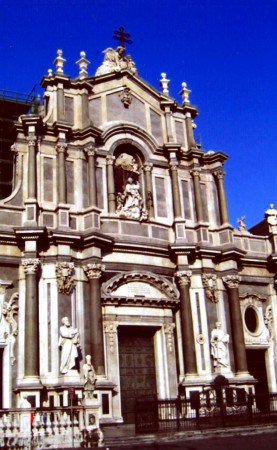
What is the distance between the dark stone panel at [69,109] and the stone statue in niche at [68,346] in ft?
26.4

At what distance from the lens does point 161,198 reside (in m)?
24.9

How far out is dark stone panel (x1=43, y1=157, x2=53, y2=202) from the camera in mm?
22500

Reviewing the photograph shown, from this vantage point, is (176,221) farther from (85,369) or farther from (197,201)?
(85,369)

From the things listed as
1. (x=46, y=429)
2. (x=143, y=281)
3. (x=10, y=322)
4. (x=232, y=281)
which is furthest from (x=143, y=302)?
(x=46, y=429)

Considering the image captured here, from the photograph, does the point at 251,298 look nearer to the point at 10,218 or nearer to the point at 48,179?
the point at 48,179

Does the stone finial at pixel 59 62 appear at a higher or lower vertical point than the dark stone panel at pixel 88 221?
higher

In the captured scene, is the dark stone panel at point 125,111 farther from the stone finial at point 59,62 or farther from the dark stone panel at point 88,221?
the dark stone panel at point 88,221

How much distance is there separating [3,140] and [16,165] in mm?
8131

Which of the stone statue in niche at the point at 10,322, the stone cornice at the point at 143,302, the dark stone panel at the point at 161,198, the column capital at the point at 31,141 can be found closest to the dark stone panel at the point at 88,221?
the stone cornice at the point at 143,302

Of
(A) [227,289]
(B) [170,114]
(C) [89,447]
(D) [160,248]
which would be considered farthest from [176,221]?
(C) [89,447]

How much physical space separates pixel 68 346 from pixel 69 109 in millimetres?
9434

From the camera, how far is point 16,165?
22.5 m

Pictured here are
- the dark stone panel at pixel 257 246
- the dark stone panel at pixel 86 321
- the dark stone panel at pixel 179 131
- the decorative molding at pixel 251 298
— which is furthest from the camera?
the dark stone panel at pixel 257 246

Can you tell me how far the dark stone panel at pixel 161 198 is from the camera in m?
24.7
